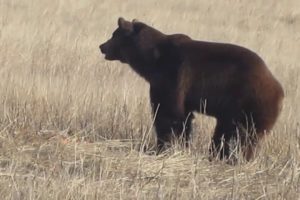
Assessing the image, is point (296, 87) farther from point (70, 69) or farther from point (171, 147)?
point (171, 147)

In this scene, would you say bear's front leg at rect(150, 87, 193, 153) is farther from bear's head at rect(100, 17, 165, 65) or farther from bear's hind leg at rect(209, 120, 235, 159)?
bear's head at rect(100, 17, 165, 65)

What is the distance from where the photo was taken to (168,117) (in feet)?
25.3

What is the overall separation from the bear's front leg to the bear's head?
467mm

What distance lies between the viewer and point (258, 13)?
20.3 meters

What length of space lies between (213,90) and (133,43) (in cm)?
116

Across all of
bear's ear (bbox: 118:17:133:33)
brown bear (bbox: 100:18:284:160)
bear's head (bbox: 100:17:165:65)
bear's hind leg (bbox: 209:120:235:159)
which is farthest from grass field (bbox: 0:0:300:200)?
bear's ear (bbox: 118:17:133:33)

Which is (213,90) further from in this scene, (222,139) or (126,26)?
(126,26)

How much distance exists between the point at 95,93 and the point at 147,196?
405 centimetres

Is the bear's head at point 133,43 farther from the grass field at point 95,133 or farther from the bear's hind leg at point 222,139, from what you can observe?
the bear's hind leg at point 222,139

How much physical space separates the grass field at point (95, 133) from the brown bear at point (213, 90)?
0.21 metres

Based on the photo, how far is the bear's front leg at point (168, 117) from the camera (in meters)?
7.66

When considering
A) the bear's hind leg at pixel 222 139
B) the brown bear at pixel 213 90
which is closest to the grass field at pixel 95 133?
the bear's hind leg at pixel 222 139

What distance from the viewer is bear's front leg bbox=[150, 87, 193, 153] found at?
25.1 ft

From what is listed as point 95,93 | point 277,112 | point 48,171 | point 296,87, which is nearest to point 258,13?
point 296,87
